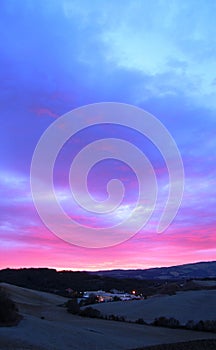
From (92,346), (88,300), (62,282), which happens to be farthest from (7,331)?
(62,282)

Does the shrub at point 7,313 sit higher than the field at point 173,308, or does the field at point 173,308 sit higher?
the field at point 173,308

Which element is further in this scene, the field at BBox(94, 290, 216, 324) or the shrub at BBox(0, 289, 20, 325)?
the field at BBox(94, 290, 216, 324)

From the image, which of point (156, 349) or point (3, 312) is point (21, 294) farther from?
point (156, 349)

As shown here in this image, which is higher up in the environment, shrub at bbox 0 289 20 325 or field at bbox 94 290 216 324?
field at bbox 94 290 216 324

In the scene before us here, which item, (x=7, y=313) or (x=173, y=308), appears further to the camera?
(x=173, y=308)

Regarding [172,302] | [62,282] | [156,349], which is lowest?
[156,349]

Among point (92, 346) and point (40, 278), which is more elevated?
point (40, 278)

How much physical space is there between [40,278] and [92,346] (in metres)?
124

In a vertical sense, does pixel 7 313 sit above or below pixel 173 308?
below

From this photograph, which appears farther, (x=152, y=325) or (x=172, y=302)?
(x=172, y=302)

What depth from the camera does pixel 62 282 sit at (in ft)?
462

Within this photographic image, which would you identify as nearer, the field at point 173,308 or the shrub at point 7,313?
the shrub at point 7,313

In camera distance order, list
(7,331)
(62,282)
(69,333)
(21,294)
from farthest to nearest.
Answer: (62,282), (21,294), (69,333), (7,331)

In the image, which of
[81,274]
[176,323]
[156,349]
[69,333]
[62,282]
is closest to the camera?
[156,349]
